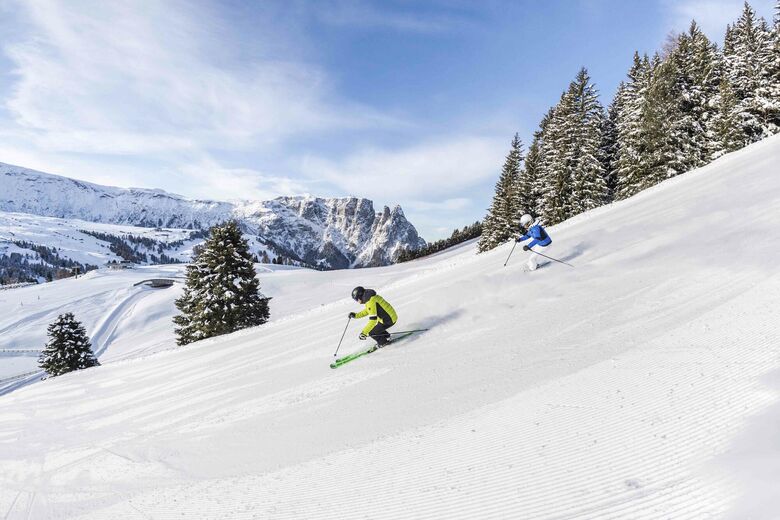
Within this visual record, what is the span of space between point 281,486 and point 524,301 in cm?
758

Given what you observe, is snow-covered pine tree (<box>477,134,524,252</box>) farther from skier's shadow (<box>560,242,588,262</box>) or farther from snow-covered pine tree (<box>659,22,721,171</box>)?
skier's shadow (<box>560,242,588,262</box>)

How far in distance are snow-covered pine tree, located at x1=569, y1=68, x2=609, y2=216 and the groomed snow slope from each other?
19.8m

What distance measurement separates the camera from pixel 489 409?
6.02m

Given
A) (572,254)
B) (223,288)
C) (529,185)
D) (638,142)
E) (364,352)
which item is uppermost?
(638,142)

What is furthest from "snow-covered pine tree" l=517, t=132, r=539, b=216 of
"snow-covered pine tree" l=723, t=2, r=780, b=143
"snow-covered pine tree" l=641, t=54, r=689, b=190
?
"snow-covered pine tree" l=723, t=2, r=780, b=143

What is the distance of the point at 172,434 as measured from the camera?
27.6 ft

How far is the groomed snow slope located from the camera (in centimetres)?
416

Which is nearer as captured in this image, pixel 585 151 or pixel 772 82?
pixel 772 82

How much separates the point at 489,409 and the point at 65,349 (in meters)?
41.7

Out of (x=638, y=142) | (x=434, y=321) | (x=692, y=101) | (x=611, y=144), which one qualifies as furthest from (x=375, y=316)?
(x=611, y=144)

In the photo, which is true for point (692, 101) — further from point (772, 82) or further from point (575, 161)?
point (575, 161)

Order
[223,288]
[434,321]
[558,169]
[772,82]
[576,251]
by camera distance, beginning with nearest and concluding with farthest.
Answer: [434,321], [576,251], [223,288], [772,82], [558,169]

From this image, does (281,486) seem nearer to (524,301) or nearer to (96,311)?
(524,301)

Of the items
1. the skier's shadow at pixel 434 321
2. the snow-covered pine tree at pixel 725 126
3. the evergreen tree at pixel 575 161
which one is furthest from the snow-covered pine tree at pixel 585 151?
the skier's shadow at pixel 434 321
